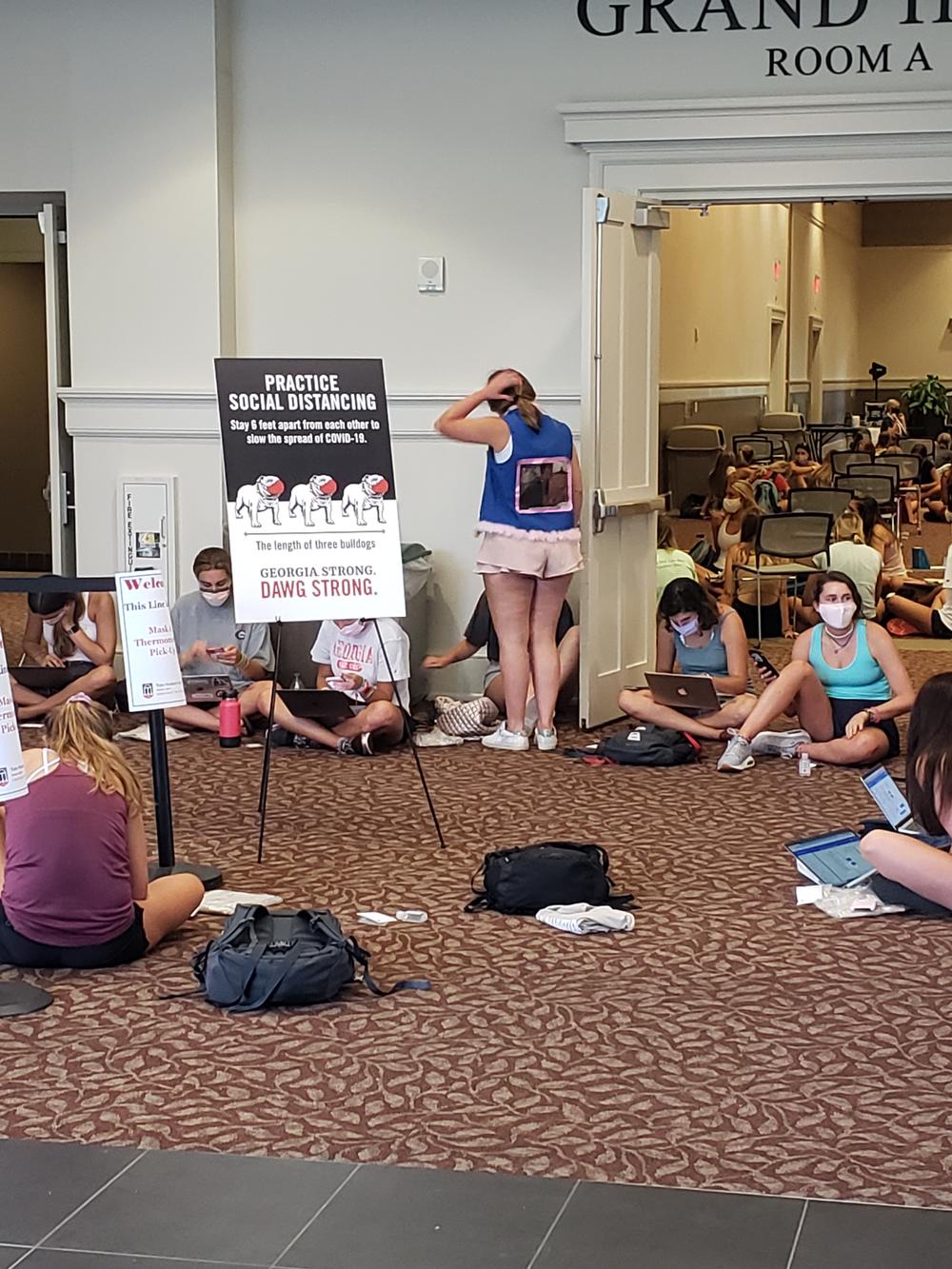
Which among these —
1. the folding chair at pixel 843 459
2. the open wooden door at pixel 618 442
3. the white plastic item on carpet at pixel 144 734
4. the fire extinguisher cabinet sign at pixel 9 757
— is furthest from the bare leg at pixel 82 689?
the folding chair at pixel 843 459

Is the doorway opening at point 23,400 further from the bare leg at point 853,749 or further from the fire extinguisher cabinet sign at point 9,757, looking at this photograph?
the fire extinguisher cabinet sign at point 9,757

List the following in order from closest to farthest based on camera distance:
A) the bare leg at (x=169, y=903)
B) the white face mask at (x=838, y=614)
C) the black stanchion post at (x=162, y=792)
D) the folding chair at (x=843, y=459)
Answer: the bare leg at (x=169, y=903)
the black stanchion post at (x=162, y=792)
the white face mask at (x=838, y=614)
the folding chair at (x=843, y=459)

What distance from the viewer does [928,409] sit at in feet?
81.1

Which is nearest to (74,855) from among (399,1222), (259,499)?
(399,1222)

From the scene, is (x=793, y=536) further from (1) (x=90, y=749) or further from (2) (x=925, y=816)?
(1) (x=90, y=749)

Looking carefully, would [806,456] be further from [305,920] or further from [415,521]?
[305,920]

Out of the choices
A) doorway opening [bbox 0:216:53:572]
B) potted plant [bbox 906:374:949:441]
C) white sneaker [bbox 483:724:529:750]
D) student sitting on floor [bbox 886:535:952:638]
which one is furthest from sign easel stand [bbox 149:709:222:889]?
potted plant [bbox 906:374:949:441]

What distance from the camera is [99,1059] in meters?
4.20

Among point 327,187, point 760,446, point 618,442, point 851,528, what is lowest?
point 851,528

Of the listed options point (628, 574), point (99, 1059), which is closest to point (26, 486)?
point (628, 574)

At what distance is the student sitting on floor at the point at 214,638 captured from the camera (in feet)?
27.4

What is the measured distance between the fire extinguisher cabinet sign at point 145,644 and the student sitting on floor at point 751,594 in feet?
21.2

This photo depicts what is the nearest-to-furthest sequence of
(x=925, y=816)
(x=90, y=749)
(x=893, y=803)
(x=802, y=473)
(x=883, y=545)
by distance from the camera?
1. (x=90, y=749)
2. (x=925, y=816)
3. (x=893, y=803)
4. (x=883, y=545)
5. (x=802, y=473)

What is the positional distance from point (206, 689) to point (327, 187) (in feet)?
8.40
